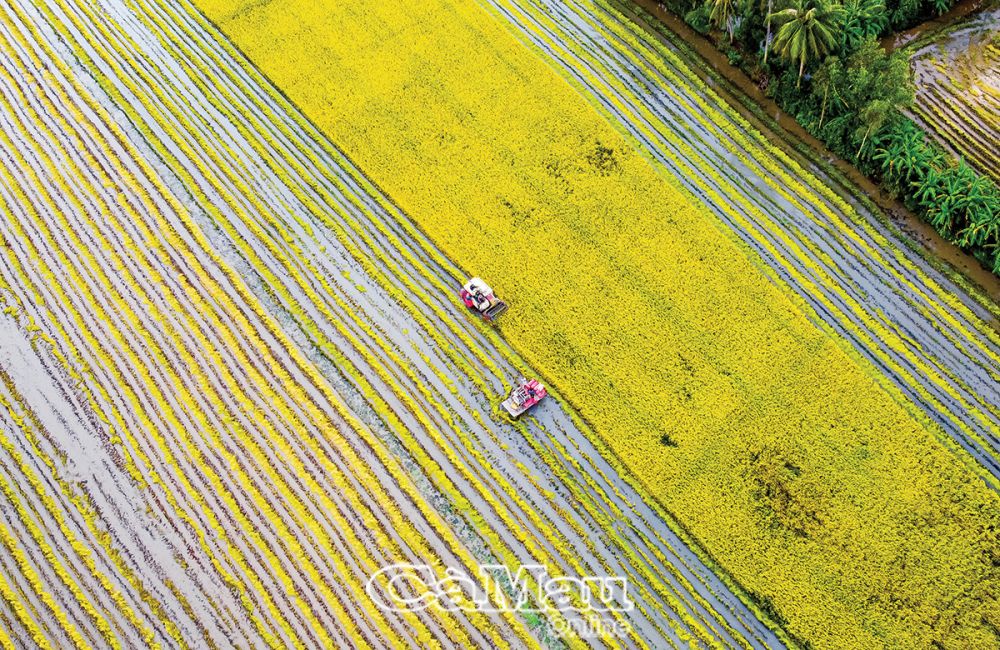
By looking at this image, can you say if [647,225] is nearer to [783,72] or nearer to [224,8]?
[783,72]

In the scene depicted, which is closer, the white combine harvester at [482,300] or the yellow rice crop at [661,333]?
the yellow rice crop at [661,333]

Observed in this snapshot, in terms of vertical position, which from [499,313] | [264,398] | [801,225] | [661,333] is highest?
[264,398]

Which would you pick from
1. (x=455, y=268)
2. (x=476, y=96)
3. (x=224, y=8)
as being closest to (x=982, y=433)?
(x=455, y=268)

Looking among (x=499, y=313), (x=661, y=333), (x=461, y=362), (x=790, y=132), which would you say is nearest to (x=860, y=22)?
(x=790, y=132)

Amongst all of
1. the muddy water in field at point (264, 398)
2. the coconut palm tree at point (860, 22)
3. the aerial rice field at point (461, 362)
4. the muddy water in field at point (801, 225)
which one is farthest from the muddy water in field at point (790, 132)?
the muddy water in field at point (264, 398)

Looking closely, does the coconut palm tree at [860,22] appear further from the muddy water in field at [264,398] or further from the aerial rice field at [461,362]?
the muddy water in field at [264,398]

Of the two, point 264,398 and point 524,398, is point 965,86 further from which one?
point 264,398
